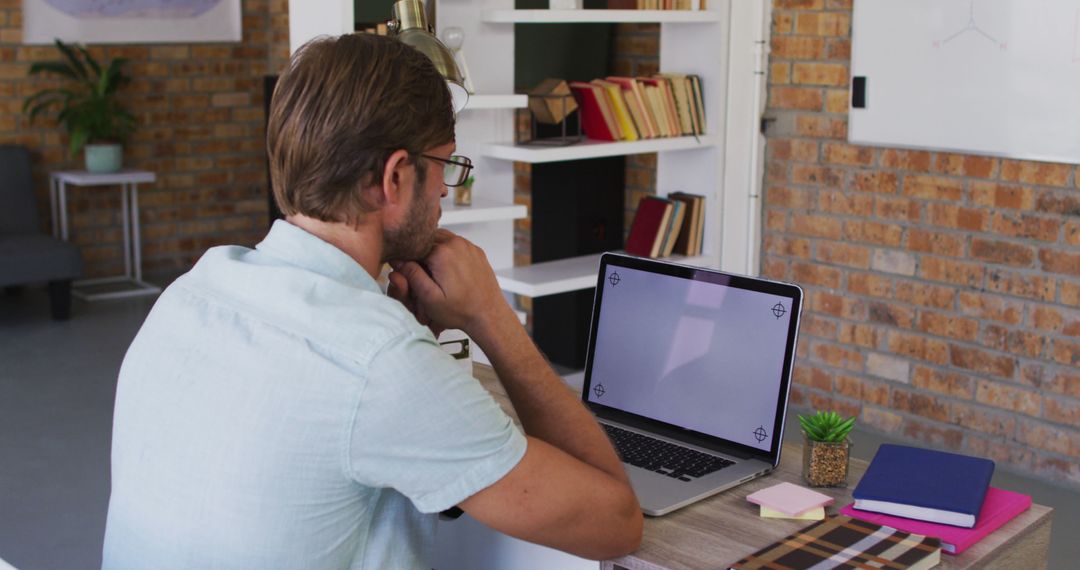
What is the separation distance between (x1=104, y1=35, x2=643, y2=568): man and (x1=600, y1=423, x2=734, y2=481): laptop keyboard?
0.36 m

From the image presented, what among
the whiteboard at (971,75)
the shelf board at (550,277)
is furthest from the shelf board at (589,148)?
the whiteboard at (971,75)

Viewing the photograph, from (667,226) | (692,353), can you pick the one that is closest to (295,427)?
(692,353)

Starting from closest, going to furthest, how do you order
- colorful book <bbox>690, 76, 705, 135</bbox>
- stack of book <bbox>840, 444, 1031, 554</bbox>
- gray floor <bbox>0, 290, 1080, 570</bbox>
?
stack of book <bbox>840, 444, 1031, 554</bbox>
gray floor <bbox>0, 290, 1080, 570</bbox>
colorful book <bbox>690, 76, 705, 135</bbox>

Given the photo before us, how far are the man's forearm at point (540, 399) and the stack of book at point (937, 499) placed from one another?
42cm

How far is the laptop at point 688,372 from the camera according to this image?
1.83 meters

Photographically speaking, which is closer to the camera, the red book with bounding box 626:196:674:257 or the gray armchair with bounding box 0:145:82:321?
the red book with bounding box 626:196:674:257

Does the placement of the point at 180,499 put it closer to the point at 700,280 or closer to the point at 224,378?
the point at 224,378

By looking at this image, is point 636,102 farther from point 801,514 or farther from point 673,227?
point 801,514

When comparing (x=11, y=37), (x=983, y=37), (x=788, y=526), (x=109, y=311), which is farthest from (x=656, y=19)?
(x=11, y=37)

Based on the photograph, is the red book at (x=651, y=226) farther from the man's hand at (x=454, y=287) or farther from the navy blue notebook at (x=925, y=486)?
the man's hand at (x=454, y=287)

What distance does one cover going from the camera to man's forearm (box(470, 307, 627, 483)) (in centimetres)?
148

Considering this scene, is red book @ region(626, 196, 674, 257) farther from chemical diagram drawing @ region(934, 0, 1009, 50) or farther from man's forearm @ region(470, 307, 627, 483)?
man's forearm @ region(470, 307, 627, 483)

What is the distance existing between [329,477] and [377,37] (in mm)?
517

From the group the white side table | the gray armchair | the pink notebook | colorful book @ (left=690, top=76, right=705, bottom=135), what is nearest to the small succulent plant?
the pink notebook
